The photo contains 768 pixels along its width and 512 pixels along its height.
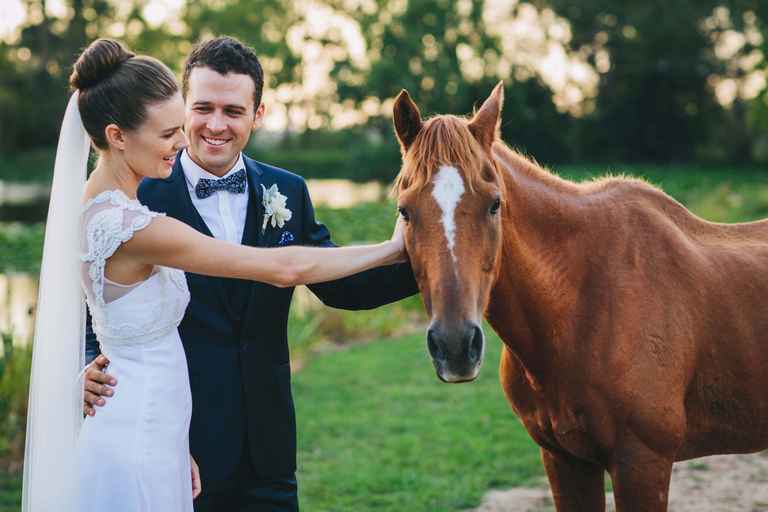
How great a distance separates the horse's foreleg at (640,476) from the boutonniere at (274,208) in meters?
1.54

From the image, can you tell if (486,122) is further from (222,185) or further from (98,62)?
(98,62)

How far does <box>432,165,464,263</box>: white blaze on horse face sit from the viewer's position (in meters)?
2.54

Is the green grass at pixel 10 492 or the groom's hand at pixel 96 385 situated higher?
the groom's hand at pixel 96 385

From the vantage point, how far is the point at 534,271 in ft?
9.96

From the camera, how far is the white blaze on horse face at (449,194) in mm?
2539

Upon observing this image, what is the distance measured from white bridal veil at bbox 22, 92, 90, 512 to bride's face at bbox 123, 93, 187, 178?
9.8 inches

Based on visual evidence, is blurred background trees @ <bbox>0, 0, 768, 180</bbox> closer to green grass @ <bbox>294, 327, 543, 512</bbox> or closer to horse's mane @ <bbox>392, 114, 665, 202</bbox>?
green grass @ <bbox>294, 327, 543, 512</bbox>

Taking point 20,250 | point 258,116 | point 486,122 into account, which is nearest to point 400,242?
point 486,122

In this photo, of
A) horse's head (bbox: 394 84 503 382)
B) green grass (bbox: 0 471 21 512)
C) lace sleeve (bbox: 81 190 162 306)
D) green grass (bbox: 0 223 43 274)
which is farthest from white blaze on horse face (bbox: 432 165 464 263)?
green grass (bbox: 0 223 43 274)

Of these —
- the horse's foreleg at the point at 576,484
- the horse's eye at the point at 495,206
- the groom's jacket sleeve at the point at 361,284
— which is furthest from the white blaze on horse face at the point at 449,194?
the horse's foreleg at the point at 576,484

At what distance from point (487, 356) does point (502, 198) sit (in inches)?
239

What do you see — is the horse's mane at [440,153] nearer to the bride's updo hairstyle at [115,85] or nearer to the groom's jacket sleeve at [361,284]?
the groom's jacket sleeve at [361,284]

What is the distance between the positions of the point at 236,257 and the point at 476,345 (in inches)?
32.2

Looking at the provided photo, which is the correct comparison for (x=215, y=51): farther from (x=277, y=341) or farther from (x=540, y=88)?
(x=540, y=88)
